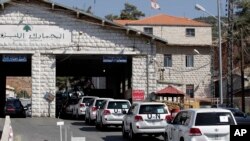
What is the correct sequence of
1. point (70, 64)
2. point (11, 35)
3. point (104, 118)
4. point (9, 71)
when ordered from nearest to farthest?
point (104, 118)
point (11, 35)
point (70, 64)
point (9, 71)

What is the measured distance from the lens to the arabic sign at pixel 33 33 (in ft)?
141

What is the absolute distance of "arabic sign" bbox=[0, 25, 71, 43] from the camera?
42938 mm

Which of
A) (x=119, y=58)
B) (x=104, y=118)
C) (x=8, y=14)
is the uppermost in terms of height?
(x=8, y=14)

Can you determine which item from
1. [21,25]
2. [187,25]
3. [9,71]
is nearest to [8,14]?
[21,25]

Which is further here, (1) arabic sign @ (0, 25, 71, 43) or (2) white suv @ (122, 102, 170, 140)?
(1) arabic sign @ (0, 25, 71, 43)

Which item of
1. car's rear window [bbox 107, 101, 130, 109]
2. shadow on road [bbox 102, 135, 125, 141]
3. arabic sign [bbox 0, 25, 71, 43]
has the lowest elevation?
shadow on road [bbox 102, 135, 125, 141]

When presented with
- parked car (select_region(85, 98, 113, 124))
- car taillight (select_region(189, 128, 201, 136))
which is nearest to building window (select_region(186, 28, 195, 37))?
parked car (select_region(85, 98, 113, 124))

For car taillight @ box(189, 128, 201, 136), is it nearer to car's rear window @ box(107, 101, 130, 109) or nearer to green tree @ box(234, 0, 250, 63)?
car's rear window @ box(107, 101, 130, 109)

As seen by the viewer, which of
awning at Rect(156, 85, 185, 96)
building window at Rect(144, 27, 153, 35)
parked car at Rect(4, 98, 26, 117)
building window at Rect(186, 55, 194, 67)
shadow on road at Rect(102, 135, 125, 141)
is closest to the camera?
shadow on road at Rect(102, 135, 125, 141)

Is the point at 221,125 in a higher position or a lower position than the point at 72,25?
lower

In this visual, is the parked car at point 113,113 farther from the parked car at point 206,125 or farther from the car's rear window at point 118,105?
the parked car at point 206,125

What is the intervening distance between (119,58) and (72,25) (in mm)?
4313

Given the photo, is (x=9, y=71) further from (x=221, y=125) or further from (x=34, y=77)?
(x=221, y=125)

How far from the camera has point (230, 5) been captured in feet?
154
